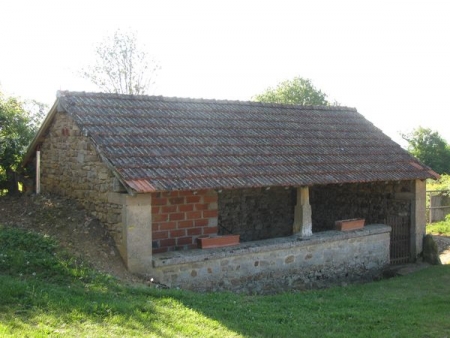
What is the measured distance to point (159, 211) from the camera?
31.7ft

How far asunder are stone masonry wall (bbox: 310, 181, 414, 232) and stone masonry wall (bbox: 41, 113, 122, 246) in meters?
7.22

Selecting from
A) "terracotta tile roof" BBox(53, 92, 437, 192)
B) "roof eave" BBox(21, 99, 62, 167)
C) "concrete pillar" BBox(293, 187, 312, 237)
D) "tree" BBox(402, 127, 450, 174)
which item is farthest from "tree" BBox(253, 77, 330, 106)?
"roof eave" BBox(21, 99, 62, 167)

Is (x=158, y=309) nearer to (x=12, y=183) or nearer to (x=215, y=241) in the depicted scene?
(x=215, y=241)

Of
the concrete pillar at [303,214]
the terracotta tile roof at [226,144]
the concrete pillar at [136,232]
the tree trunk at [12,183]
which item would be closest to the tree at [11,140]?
the tree trunk at [12,183]

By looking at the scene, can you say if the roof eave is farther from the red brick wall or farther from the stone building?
the red brick wall

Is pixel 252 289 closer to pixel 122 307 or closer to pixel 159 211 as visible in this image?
pixel 159 211

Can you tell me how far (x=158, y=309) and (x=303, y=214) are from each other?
5.11 meters

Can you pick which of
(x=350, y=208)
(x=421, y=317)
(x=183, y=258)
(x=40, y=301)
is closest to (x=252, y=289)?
(x=183, y=258)

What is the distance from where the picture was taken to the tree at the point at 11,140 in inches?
467

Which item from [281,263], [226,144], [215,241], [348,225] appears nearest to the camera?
[215,241]

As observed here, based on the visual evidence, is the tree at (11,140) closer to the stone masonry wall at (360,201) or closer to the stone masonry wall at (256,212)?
the stone masonry wall at (256,212)

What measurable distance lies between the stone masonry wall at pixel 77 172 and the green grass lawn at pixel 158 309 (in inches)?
45.7

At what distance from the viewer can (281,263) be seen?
10422 mm

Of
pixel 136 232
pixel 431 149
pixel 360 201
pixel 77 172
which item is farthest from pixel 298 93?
pixel 136 232
